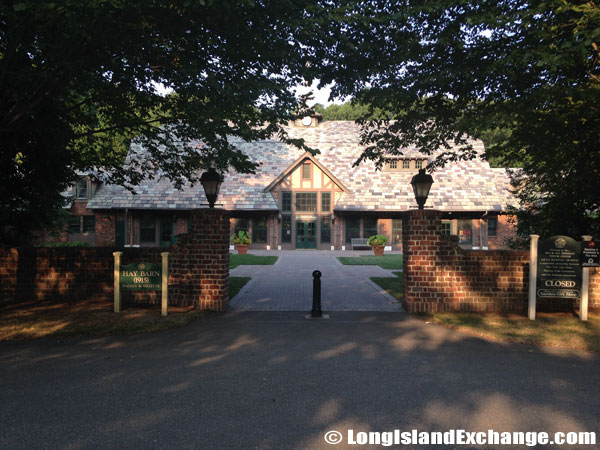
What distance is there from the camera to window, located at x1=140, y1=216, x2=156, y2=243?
2966cm

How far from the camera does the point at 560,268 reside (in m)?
8.17

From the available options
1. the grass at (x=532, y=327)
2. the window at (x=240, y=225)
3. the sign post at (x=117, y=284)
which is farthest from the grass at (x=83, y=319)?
the window at (x=240, y=225)

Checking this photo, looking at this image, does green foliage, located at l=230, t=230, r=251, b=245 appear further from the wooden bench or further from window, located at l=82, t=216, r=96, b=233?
window, located at l=82, t=216, r=96, b=233

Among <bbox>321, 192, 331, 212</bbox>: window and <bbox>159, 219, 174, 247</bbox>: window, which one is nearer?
<bbox>159, 219, 174, 247</bbox>: window

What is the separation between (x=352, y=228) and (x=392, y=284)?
17.7 m

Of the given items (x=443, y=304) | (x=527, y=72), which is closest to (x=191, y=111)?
(x=443, y=304)

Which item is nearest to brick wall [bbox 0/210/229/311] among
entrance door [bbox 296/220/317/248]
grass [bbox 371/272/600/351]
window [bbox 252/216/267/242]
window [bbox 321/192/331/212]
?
grass [bbox 371/272/600/351]

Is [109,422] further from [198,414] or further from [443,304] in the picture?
[443,304]

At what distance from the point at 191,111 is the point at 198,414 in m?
5.46

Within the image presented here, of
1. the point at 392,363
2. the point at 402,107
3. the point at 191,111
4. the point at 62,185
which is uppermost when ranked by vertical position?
the point at 402,107

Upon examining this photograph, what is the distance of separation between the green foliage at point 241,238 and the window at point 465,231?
16.1 metres

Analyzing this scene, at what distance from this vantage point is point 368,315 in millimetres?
8500

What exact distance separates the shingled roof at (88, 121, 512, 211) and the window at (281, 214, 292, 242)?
159 cm

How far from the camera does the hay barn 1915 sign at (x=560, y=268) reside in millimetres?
8141
